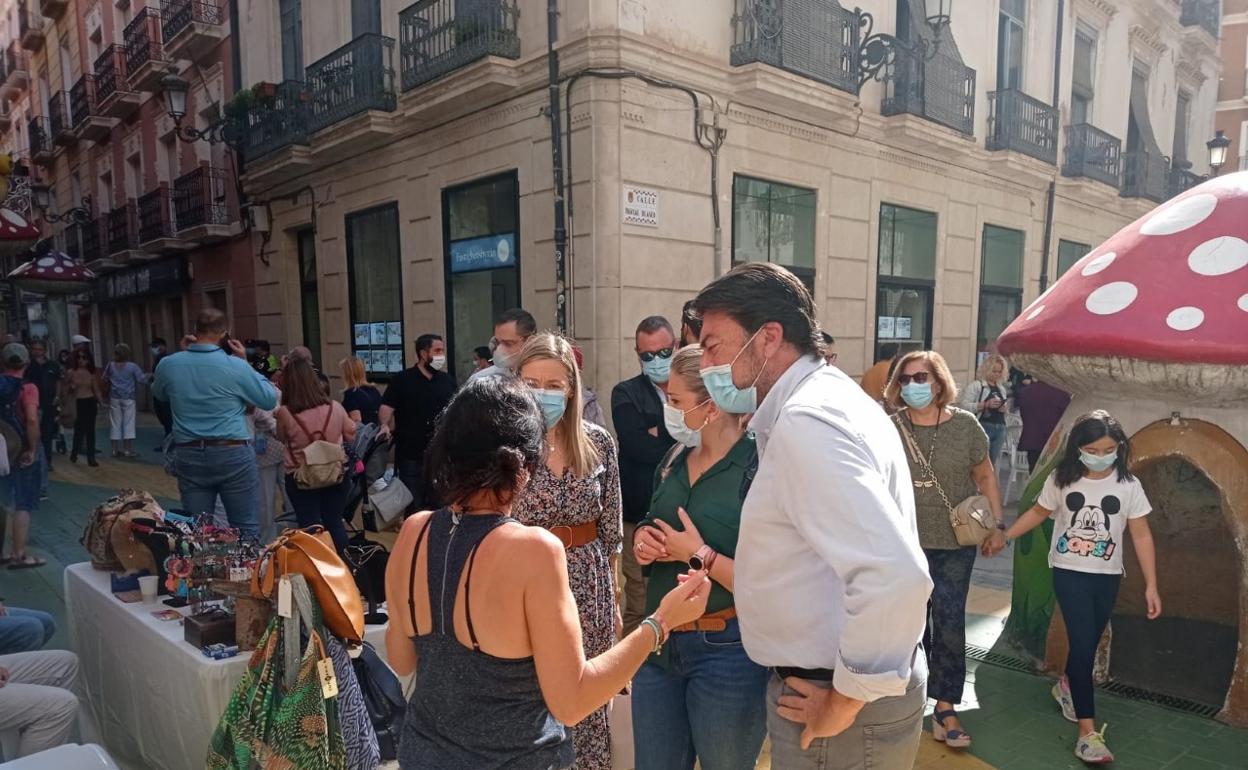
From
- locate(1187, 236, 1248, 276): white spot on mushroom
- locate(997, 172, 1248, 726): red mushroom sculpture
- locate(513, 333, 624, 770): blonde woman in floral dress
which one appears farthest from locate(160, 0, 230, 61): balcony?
locate(1187, 236, 1248, 276): white spot on mushroom

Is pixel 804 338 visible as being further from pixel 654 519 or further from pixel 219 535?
pixel 219 535

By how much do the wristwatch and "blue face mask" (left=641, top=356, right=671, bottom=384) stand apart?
1997 millimetres

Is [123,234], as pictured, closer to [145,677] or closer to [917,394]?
[145,677]

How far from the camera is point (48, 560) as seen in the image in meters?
6.18

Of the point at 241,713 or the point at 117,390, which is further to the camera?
the point at 117,390

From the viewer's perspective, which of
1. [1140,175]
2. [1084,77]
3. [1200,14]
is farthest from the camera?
[1200,14]

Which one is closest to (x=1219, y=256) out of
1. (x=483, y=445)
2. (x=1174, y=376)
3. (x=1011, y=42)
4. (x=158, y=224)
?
(x=1174, y=376)

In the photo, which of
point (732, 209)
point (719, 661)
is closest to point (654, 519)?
point (719, 661)

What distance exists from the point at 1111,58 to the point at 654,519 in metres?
18.3

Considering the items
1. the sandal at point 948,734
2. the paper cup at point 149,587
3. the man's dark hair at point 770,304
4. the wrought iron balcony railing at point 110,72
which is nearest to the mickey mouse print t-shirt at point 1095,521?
the sandal at point 948,734

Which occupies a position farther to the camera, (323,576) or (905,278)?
(905,278)

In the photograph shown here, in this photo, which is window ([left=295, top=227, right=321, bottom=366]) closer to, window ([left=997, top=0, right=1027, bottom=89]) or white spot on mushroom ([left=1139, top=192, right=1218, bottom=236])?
white spot on mushroom ([left=1139, top=192, right=1218, bottom=236])

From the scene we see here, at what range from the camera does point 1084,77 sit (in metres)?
15.4

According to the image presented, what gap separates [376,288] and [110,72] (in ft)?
39.1
